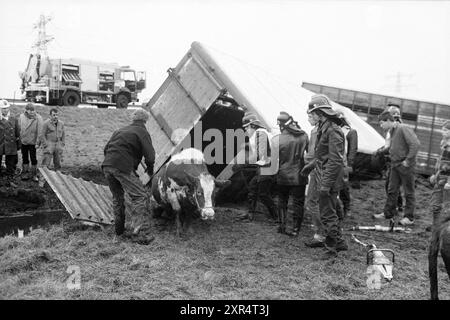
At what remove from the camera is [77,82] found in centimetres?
2453

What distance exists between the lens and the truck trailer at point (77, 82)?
23828mm

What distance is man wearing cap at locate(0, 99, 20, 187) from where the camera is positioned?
11.5m

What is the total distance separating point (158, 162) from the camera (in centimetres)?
1009

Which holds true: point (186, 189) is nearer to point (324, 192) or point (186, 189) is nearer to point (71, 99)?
point (324, 192)

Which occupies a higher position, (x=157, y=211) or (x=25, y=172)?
(x=157, y=211)

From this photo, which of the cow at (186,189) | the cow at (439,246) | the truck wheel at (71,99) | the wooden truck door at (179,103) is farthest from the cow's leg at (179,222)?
the truck wheel at (71,99)

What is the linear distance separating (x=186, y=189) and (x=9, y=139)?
6.14 meters

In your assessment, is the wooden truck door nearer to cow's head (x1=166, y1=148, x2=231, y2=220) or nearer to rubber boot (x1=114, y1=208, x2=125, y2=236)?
cow's head (x1=166, y1=148, x2=231, y2=220)

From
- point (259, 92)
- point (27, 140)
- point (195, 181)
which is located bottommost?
point (27, 140)

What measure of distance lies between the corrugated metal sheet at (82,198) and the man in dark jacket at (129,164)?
1.03 metres

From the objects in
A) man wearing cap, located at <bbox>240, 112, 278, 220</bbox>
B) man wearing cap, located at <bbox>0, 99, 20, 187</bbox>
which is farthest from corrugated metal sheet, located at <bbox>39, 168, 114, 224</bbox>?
man wearing cap, located at <bbox>0, 99, 20, 187</bbox>

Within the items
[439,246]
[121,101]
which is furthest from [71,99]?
[439,246]

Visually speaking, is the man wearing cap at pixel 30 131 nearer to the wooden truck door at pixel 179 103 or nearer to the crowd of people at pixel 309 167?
the wooden truck door at pixel 179 103

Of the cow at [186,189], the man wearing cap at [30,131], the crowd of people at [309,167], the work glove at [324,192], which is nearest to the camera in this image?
the work glove at [324,192]
